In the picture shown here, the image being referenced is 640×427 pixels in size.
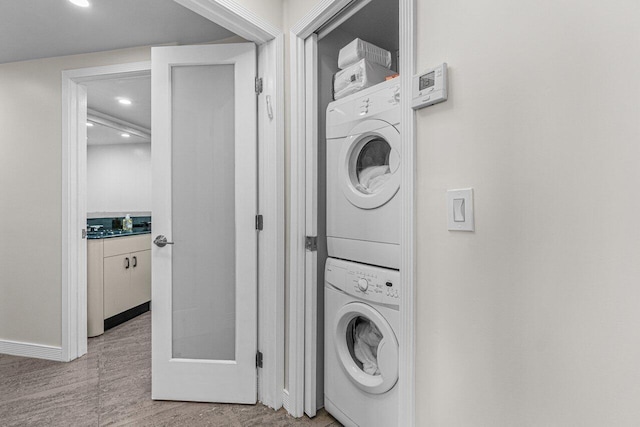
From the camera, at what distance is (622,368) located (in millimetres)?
693

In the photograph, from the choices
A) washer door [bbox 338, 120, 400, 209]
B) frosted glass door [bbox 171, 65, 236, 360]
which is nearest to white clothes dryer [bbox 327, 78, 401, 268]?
washer door [bbox 338, 120, 400, 209]

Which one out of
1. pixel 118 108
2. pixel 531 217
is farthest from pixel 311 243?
pixel 118 108

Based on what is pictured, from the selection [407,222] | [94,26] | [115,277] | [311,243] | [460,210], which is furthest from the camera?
[115,277]

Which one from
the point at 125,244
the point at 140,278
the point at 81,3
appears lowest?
the point at 140,278

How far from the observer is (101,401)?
6.43 ft

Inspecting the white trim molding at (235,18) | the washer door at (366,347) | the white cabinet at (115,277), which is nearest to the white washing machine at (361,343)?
the washer door at (366,347)

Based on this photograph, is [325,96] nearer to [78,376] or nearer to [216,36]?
[216,36]

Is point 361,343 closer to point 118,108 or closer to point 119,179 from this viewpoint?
point 118,108

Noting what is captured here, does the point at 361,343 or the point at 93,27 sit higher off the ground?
the point at 93,27

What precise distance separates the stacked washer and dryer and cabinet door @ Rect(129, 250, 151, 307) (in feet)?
8.56

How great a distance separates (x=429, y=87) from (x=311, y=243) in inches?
39.7

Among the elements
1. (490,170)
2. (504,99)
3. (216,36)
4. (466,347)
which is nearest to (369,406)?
(466,347)

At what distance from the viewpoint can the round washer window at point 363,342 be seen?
1642 millimetres

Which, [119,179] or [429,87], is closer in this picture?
[429,87]
